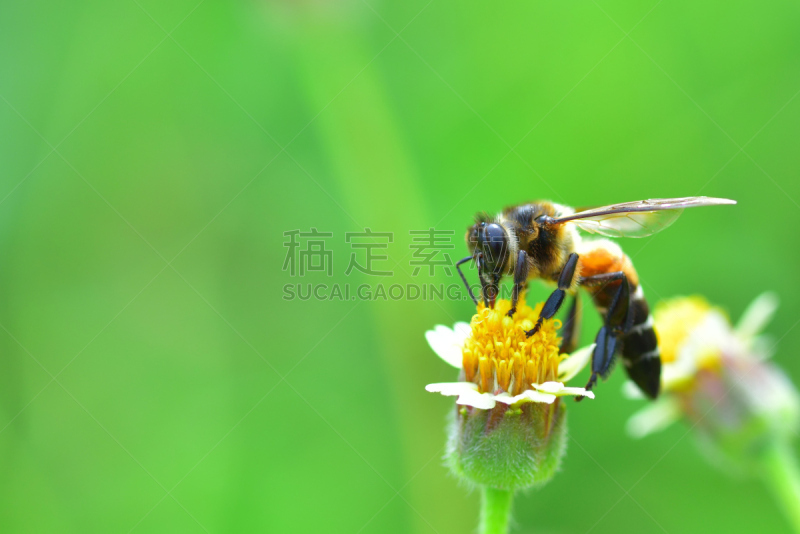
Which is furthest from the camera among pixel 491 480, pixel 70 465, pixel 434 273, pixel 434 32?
pixel 434 32

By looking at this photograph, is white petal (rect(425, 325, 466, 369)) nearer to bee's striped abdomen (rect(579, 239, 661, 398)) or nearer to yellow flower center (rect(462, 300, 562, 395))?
yellow flower center (rect(462, 300, 562, 395))

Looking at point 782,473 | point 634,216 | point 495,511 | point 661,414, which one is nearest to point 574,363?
point 495,511

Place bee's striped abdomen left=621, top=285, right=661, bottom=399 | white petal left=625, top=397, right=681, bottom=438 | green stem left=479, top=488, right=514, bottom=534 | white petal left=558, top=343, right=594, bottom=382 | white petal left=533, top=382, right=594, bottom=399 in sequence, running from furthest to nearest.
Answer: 1. white petal left=625, top=397, right=681, bottom=438
2. bee's striped abdomen left=621, top=285, right=661, bottom=399
3. white petal left=558, top=343, right=594, bottom=382
4. green stem left=479, top=488, right=514, bottom=534
5. white petal left=533, top=382, right=594, bottom=399

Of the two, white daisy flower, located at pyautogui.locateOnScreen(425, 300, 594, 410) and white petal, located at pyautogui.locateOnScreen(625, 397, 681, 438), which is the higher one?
white petal, located at pyautogui.locateOnScreen(625, 397, 681, 438)

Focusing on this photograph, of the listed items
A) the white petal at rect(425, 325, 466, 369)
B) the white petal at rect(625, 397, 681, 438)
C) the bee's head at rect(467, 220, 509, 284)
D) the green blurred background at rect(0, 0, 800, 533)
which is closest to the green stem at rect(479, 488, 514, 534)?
the white petal at rect(425, 325, 466, 369)

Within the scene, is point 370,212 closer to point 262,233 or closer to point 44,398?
point 262,233

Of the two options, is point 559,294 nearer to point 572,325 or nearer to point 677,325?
point 572,325

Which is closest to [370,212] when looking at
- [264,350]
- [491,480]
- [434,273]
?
[434,273]
